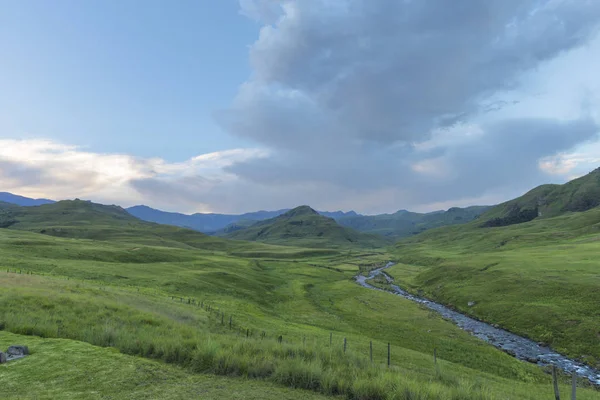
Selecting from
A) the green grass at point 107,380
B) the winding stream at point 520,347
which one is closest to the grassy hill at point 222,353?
the green grass at point 107,380

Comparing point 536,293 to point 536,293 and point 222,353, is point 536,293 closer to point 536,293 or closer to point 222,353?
point 536,293

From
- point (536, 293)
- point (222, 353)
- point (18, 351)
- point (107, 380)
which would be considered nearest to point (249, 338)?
point (222, 353)

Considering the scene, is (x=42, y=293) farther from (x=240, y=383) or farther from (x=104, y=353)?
(x=240, y=383)

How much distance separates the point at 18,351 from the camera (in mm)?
18141

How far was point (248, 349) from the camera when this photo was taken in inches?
874

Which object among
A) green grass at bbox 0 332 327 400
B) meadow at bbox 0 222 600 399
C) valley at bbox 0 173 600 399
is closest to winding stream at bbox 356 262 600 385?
valley at bbox 0 173 600 399

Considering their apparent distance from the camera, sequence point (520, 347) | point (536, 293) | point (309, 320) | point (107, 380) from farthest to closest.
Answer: point (536, 293) < point (309, 320) < point (520, 347) < point (107, 380)

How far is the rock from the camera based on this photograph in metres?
17.9

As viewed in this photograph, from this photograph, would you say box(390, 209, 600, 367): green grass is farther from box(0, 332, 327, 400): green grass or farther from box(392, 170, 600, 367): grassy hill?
box(0, 332, 327, 400): green grass

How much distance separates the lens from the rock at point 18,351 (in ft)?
58.9

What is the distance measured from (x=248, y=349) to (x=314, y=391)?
628 cm

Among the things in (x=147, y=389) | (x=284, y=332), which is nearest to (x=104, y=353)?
(x=147, y=389)

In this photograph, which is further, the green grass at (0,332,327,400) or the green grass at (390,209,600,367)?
the green grass at (390,209,600,367)

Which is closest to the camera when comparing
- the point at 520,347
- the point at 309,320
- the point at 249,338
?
the point at 249,338
